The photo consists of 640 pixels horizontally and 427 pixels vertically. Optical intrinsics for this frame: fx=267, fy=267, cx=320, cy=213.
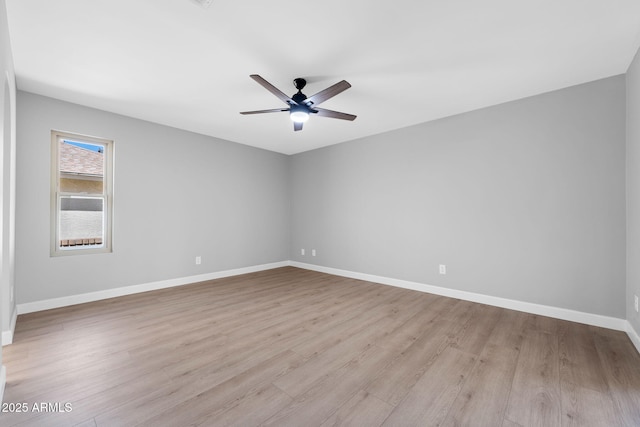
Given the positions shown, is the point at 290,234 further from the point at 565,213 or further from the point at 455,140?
the point at 565,213

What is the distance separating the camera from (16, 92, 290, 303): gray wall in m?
3.13

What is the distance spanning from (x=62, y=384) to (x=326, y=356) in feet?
6.00

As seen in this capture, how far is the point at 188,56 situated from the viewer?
94.4 inches

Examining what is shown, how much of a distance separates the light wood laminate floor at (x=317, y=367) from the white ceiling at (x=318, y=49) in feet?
8.41

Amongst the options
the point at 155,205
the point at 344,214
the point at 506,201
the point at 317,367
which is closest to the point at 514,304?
the point at 506,201

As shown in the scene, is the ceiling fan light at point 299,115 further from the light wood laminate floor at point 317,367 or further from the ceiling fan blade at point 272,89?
the light wood laminate floor at point 317,367

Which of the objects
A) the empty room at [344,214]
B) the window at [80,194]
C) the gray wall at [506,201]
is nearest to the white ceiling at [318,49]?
the empty room at [344,214]

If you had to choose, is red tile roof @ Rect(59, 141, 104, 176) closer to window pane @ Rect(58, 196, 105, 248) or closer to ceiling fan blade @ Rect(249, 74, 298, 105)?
window pane @ Rect(58, 196, 105, 248)

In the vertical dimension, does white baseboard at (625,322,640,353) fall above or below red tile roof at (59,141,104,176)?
below

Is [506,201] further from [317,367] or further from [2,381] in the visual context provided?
[2,381]

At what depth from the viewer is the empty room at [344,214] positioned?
5.89 feet

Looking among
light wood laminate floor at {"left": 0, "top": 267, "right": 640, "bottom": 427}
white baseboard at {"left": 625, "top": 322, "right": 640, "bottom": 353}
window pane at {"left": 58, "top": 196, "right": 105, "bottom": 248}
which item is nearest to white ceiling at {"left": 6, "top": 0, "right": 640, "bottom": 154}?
window pane at {"left": 58, "top": 196, "right": 105, "bottom": 248}

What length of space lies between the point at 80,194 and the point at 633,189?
6.14m

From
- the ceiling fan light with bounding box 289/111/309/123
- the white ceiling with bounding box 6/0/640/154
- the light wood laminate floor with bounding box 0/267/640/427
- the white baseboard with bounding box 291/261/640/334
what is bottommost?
the light wood laminate floor with bounding box 0/267/640/427
